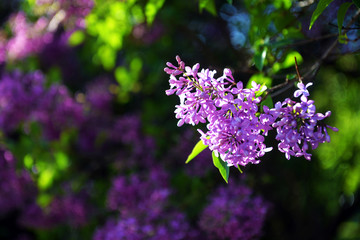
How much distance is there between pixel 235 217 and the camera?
186cm

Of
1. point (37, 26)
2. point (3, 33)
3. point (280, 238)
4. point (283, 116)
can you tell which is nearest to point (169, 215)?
point (280, 238)

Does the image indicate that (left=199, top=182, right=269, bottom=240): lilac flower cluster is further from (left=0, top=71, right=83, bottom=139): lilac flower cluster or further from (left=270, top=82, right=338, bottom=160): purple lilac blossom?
(left=0, top=71, right=83, bottom=139): lilac flower cluster

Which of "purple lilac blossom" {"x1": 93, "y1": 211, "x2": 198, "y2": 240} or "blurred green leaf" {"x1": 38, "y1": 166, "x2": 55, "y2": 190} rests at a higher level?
"blurred green leaf" {"x1": 38, "y1": 166, "x2": 55, "y2": 190}

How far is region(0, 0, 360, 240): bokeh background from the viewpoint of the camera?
225 centimetres

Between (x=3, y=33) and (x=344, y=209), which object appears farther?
(x=3, y=33)

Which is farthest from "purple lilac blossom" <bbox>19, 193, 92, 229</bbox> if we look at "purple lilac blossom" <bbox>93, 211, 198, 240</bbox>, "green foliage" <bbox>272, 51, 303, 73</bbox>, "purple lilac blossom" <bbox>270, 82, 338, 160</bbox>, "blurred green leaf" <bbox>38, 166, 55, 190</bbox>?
"purple lilac blossom" <bbox>270, 82, 338, 160</bbox>

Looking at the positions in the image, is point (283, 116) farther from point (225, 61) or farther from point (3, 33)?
point (3, 33)

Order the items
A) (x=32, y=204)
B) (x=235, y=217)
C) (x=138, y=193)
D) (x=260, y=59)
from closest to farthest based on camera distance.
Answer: (x=260, y=59), (x=235, y=217), (x=138, y=193), (x=32, y=204)

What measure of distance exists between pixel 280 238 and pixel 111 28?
180 cm

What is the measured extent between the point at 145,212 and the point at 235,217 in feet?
1.98

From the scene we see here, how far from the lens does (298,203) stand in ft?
9.96

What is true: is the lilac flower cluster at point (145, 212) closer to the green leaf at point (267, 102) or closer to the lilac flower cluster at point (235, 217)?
the lilac flower cluster at point (235, 217)

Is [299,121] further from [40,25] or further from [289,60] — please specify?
[40,25]

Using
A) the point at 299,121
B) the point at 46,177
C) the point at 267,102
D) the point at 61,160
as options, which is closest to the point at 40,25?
the point at 61,160
